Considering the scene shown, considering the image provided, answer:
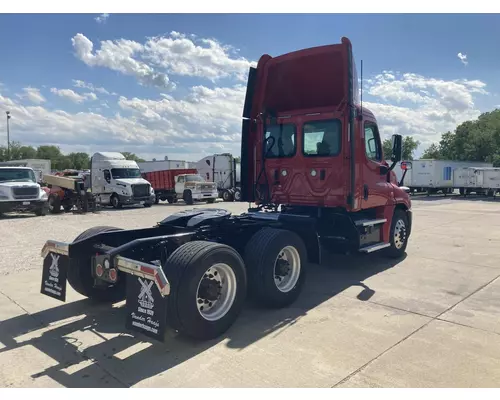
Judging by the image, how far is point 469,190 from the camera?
116 ft

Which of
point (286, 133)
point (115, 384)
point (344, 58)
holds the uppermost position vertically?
point (344, 58)

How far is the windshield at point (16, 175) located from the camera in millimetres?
18688

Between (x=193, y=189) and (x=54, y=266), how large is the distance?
2077 cm

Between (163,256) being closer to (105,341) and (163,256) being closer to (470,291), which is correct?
(105,341)

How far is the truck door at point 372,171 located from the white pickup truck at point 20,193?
15.6 meters

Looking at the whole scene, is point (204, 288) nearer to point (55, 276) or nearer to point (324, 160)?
point (55, 276)

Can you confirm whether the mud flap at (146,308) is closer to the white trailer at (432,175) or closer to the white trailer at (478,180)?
the white trailer at (478,180)

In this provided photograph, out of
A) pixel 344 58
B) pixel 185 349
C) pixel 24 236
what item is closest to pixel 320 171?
pixel 344 58

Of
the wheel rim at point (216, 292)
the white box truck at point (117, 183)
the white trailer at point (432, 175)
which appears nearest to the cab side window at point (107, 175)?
the white box truck at point (117, 183)

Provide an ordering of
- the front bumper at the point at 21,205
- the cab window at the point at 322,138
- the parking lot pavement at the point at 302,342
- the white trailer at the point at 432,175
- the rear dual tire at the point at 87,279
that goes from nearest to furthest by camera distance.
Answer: the parking lot pavement at the point at 302,342, the rear dual tire at the point at 87,279, the cab window at the point at 322,138, the front bumper at the point at 21,205, the white trailer at the point at 432,175

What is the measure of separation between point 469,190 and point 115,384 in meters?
37.5

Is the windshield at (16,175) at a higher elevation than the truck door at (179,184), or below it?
higher

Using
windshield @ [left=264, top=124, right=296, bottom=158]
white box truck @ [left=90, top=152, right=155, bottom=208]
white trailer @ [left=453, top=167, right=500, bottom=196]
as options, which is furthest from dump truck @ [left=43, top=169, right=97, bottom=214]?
white trailer @ [left=453, top=167, right=500, bottom=196]

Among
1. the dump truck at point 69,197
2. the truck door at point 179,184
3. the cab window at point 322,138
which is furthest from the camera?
the truck door at point 179,184
